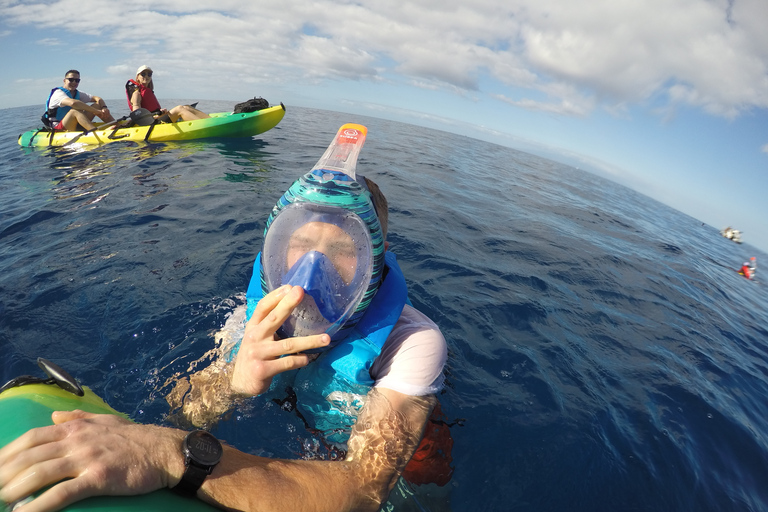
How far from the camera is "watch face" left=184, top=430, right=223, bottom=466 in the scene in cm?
122

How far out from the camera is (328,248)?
5.94 ft

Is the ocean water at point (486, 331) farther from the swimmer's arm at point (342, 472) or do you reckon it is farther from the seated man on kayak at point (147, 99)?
the seated man on kayak at point (147, 99)

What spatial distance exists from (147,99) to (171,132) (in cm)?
200

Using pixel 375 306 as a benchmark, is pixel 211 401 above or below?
below

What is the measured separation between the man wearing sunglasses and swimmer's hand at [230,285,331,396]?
1366 centimetres

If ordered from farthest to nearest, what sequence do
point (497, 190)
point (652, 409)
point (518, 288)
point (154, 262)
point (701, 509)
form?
point (497, 190) < point (518, 288) < point (154, 262) < point (652, 409) < point (701, 509)

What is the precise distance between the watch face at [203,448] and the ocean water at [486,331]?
1.21 m

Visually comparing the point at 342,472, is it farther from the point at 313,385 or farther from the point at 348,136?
the point at 348,136

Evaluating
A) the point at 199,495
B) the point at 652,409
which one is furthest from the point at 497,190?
the point at 199,495

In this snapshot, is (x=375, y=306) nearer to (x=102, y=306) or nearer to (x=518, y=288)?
(x=102, y=306)

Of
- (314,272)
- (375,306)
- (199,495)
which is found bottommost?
(199,495)

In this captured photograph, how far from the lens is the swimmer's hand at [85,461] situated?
0.90m

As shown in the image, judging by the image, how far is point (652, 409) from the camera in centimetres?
351

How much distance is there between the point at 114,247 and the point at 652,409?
636cm
